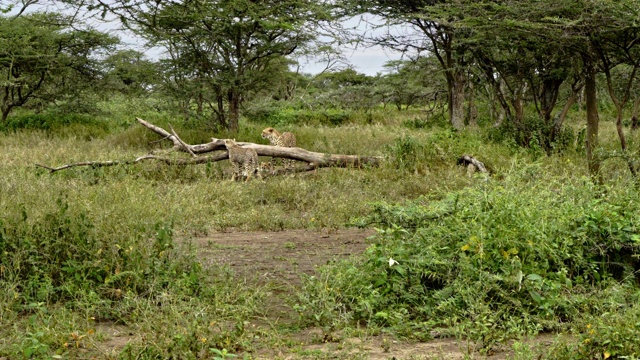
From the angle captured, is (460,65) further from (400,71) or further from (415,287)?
(415,287)

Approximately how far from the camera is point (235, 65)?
15977mm

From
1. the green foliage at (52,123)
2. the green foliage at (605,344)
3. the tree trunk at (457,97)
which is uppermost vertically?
the tree trunk at (457,97)

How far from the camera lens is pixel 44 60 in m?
17.2

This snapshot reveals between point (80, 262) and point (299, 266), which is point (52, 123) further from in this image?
point (80, 262)

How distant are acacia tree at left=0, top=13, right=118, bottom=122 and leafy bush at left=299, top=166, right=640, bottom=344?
13.1 m

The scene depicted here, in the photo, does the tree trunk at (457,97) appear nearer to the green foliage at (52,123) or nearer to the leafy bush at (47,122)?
the green foliage at (52,123)

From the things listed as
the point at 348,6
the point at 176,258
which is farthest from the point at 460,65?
the point at 176,258

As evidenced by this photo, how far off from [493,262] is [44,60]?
50.1ft

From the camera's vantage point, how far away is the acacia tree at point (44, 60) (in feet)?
54.5

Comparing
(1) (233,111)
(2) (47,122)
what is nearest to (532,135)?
(1) (233,111)

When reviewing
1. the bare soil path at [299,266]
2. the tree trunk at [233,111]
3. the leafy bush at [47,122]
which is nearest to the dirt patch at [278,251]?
the bare soil path at [299,266]

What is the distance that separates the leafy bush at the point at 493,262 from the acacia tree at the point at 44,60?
1311cm

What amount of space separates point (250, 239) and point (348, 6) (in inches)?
420

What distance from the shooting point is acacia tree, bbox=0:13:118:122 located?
54.5ft
